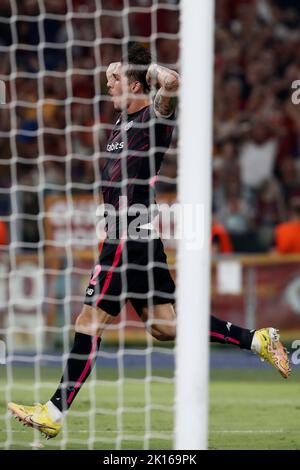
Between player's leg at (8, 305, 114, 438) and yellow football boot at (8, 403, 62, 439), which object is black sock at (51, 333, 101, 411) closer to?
player's leg at (8, 305, 114, 438)

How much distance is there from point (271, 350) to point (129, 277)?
103 centimetres

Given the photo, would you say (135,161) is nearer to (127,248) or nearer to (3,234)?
(127,248)

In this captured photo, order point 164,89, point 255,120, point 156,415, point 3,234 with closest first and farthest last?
1. point 164,89
2. point 156,415
3. point 3,234
4. point 255,120

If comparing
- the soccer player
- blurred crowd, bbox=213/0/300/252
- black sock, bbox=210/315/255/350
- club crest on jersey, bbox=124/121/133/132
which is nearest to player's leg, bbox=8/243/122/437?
the soccer player

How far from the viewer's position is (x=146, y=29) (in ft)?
49.3

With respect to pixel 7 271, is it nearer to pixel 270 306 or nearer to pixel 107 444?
pixel 270 306

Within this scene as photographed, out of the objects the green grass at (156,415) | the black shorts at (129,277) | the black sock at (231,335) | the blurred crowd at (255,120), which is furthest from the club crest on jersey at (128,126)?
the blurred crowd at (255,120)

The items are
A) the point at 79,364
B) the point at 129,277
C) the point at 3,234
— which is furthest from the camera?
the point at 3,234

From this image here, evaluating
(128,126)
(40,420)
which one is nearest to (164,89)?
(128,126)

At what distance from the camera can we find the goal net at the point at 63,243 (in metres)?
7.88

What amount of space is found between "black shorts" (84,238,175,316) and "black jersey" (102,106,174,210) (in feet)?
0.82

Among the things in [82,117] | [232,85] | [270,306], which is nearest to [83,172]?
[82,117]

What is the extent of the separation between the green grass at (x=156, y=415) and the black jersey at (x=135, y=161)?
109 cm

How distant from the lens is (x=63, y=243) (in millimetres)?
12625
